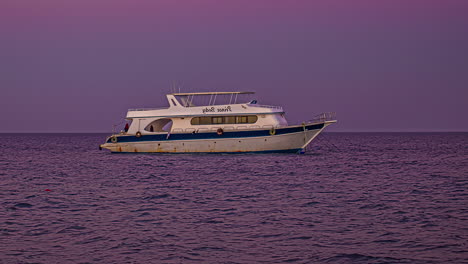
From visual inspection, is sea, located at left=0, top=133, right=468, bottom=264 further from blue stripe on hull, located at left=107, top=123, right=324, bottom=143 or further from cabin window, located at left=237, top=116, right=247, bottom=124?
cabin window, located at left=237, top=116, right=247, bottom=124

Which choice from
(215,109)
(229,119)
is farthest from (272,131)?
(215,109)

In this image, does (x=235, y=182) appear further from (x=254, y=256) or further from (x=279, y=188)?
(x=254, y=256)

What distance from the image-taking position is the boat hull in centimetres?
4122

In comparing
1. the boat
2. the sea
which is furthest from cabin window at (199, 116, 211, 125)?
the sea

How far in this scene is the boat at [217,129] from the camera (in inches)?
1630

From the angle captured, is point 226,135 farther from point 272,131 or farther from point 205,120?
point 272,131

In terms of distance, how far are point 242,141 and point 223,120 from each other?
8.31 feet

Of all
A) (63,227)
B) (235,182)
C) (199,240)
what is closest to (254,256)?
(199,240)

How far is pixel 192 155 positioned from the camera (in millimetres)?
45781

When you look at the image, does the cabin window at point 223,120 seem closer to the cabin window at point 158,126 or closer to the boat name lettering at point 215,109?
the boat name lettering at point 215,109

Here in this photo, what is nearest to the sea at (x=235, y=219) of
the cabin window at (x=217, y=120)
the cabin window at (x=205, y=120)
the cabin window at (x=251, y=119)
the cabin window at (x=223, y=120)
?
the cabin window at (x=251, y=119)

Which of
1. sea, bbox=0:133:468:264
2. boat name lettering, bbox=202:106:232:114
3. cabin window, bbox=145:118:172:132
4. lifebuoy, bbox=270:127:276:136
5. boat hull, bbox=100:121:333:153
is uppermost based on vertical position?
boat name lettering, bbox=202:106:232:114

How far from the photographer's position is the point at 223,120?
42781 millimetres

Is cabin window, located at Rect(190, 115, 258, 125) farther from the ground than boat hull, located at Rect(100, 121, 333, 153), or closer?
farther from the ground
